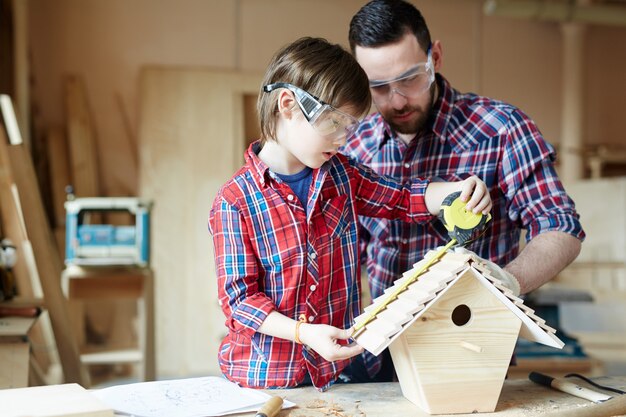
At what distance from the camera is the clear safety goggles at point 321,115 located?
168 cm

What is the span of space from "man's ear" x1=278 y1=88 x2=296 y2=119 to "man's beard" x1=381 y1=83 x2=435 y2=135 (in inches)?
19.2

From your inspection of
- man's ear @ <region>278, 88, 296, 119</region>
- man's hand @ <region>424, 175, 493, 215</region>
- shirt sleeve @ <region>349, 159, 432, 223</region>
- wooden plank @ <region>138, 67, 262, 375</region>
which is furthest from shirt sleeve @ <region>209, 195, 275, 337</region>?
wooden plank @ <region>138, 67, 262, 375</region>

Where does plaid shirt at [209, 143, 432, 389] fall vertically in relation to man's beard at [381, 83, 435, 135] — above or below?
below

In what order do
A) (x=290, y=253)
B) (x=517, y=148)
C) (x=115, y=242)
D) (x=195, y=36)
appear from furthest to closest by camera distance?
(x=195, y=36) → (x=115, y=242) → (x=517, y=148) → (x=290, y=253)

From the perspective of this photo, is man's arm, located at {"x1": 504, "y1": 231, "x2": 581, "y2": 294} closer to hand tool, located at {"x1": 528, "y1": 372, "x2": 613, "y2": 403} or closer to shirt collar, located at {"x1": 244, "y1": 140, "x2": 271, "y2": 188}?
hand tool, located at {"x1": 528, "y1": 372, "x2": 613, "y2": 403}

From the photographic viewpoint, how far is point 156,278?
5.94 metres

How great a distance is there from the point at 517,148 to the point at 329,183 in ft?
1.99

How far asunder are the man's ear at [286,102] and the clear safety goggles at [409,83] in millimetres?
433

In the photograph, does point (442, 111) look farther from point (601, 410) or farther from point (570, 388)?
point (601, 410)

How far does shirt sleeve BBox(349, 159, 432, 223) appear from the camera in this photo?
1.95m

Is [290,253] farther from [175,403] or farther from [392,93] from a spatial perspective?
[392,93]

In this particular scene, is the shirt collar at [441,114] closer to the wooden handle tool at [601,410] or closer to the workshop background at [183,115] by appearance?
the wooden handle tool at [601,410]

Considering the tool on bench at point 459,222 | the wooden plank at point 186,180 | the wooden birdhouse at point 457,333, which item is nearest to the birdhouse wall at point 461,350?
the wooden birdhouse at point 457,333

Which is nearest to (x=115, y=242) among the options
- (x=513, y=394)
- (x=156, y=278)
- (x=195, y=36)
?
(x=156, y=278)
